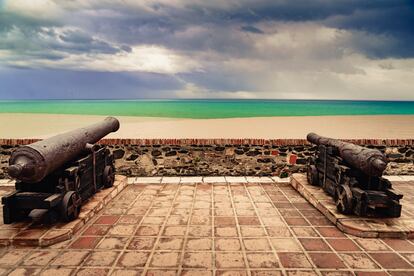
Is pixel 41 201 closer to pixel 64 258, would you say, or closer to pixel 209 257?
pixel 64 258

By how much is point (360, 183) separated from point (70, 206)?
4527 mm

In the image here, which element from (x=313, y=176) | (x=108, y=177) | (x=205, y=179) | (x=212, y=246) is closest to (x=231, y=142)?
(x=205, y=179)

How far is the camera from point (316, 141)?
252 inches

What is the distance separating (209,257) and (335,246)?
1659 millimetres

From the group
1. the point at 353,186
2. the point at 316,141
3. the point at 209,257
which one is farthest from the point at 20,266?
the point at 316,141

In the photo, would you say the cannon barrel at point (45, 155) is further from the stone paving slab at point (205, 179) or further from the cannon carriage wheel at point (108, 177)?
the stone paving slab at point (205, 179)

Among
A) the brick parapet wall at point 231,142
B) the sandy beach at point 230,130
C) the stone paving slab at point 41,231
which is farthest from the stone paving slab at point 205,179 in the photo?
the sandy beach at point 230,130

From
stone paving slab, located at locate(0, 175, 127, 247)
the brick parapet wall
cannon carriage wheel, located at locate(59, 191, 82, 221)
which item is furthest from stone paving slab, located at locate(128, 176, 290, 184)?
cannon carriage wheel, located at locate(59, 191, 82, 221)

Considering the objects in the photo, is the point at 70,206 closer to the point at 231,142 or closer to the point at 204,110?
the point at 231,142

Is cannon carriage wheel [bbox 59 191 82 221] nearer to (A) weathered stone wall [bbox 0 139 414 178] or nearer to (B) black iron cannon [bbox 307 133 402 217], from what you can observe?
(A) weathered stone wall [bbox 0 139 414 178]

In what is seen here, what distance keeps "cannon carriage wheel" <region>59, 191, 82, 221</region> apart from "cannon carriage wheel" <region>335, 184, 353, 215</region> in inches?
160

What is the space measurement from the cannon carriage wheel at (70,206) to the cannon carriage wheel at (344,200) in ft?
13.4

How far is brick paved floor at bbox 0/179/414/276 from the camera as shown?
332cm

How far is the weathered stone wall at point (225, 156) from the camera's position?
7465 millimetres
